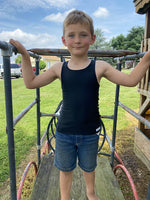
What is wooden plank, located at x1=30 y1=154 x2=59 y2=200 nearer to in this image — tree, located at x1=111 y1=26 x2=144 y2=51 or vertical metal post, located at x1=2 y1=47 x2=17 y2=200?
vertical metal post, located at x1=2 y1=47 x2=17 y2=200

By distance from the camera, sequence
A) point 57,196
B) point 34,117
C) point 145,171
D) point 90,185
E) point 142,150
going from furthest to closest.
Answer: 1. point 34,117
2. point 142,150
3. point 145,171
4. point 57,196
5. point 90,185

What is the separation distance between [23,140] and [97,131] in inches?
135

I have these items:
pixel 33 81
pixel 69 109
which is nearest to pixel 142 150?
pixel 69 109

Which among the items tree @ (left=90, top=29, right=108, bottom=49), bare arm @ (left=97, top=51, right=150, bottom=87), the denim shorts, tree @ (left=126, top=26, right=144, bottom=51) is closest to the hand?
bare arm @ (left=97, top=51, right=150, bottom=87)

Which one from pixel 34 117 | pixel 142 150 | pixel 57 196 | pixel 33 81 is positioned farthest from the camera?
pixel 34 117

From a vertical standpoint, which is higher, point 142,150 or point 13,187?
point 13,187

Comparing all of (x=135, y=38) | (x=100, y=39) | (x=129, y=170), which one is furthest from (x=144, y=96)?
(x=135, y=38)

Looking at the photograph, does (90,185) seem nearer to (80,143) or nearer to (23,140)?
(80,143)

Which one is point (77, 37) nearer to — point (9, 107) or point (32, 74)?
point (32, 74)

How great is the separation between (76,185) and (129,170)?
68.7 inches

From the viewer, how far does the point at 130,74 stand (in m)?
1.11

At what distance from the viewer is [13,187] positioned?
44.2 inches

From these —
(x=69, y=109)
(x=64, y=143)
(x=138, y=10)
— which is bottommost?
(x=64, y=143)

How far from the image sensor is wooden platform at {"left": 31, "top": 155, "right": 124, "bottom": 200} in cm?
172
